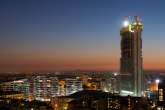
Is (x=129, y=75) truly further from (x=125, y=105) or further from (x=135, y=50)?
(x=125, y=105)

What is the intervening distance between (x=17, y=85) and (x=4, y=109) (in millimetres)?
44215

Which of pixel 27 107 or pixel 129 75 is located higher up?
pixel 129 75

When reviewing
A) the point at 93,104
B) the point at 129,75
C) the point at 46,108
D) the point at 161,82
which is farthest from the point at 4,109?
the point at 129,75

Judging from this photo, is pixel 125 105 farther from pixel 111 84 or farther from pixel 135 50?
pixel 111 84

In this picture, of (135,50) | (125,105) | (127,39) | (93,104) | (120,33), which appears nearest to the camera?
(125,105)

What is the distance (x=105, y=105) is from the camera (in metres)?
25.3

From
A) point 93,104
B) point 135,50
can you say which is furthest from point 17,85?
point 93,104

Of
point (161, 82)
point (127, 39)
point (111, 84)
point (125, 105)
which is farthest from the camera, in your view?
point (111, 84)

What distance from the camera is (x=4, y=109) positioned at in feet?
81.9

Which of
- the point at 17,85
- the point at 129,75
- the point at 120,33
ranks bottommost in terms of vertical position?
the point at 17,85

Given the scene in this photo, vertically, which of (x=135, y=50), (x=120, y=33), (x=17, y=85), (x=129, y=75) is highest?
(x=120, y=33)

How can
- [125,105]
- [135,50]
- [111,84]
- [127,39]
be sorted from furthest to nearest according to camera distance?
[111,84] → [127,39] → [135,50] → [125,105]

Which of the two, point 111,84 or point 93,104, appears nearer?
point 93,104

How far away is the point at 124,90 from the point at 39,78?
31214mm
